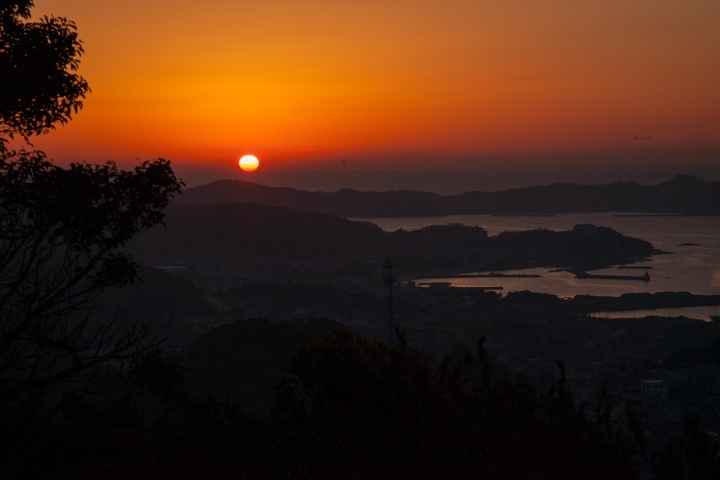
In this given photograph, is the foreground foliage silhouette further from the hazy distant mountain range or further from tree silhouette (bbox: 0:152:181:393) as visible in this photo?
the hazy distant mountain range

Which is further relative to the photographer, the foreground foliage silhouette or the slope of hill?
the slope of hill

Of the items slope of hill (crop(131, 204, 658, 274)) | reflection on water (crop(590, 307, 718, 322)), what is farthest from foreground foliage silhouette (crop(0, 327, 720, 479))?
slope of hill (crop(131, 204, 658, 274))

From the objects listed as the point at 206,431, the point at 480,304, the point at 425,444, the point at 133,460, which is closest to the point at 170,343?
the point at 480,304

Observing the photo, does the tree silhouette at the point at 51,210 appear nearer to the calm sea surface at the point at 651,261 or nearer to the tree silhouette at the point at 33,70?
the tree silhouette at the point at 33,70

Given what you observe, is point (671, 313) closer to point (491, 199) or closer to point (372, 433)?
point (372, 433)

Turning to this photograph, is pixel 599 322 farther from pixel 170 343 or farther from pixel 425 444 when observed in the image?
pixel 425 444

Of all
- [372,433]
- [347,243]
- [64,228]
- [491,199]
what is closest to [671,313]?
[347,243]

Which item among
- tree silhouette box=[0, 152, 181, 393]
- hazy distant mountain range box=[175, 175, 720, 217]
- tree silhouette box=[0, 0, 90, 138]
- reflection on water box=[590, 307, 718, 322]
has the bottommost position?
reflection on water box=[590, 307, 718, 322]

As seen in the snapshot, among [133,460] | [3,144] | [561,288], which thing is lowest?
[561,288]
